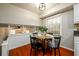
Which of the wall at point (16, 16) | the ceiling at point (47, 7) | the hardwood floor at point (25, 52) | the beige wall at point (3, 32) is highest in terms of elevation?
the ceiling at point (47, 7)

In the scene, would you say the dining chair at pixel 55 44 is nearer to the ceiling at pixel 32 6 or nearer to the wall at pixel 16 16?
the wall at pixel 16 16

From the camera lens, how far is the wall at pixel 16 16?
1.41m

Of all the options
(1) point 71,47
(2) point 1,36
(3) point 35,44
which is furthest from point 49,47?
(2) point 1,36

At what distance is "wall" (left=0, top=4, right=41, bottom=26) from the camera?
55.6 inches

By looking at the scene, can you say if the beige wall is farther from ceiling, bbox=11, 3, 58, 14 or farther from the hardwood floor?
ceiling, bbox=11, 3, 58, 14

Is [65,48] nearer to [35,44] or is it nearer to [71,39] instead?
[71,39]

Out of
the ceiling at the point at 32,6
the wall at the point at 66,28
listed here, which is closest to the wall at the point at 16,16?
the ceiling at the point at 32,6

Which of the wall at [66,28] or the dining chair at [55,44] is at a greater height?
the wall at [66,28]

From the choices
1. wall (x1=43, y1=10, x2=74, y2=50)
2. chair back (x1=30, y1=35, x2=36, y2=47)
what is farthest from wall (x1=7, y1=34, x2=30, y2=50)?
wall (x1=43, y1=10, x2=74, y2=50)

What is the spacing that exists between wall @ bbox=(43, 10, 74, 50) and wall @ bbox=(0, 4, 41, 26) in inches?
7.8

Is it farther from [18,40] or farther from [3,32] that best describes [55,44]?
[3,32]

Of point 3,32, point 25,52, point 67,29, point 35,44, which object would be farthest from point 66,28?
point 3,32

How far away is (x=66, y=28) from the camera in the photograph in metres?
1.54

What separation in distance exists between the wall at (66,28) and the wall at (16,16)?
198 mm
